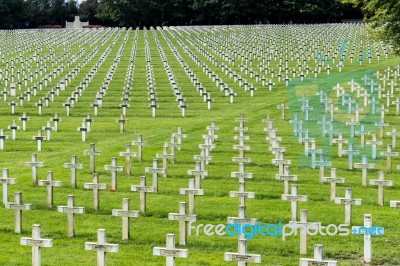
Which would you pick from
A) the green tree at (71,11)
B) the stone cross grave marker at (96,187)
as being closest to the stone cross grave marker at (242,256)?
the stone cross grave marker at (96,187)

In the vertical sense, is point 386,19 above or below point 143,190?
above

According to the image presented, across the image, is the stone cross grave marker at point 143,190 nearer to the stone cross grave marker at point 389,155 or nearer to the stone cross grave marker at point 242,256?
the stone cross grave marker at point 242,256

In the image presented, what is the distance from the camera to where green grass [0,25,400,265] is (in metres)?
13.7

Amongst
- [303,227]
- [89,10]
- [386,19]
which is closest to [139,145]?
[303,227]

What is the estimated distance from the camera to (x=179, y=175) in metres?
19.5

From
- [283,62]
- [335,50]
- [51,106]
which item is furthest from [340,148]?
[335,50]

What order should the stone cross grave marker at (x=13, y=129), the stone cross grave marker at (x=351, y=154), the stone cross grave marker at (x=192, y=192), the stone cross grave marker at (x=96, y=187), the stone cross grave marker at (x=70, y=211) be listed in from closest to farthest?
the stone cross grave marker at (x=70, y=211) < the stone cross grave marker at (x=192, y=192) < the stone cross grave marker at (x=96, y=187) < the stone cross grave marker at (x=351, y=154) < the stone cross grave marker at (x=13, y=129)

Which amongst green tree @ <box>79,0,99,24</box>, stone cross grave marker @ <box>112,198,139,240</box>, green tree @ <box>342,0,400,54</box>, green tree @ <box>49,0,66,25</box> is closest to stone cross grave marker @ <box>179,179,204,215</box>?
stone cross grave marker @ <box>112,198,139,240</box>

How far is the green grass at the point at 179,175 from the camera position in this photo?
13695mm

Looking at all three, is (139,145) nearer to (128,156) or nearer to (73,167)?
(128,156)

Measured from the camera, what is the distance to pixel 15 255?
1338 cm

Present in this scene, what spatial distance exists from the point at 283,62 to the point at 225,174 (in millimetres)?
30713

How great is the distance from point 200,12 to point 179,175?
82571mm

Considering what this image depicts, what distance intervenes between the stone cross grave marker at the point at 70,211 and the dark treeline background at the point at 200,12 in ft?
267
